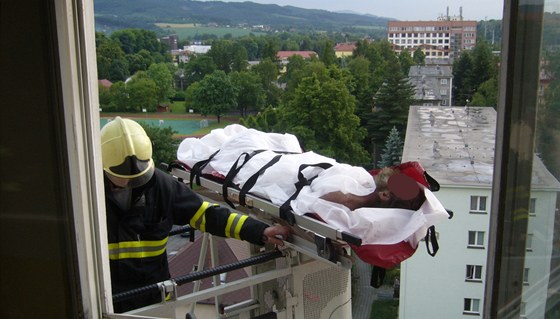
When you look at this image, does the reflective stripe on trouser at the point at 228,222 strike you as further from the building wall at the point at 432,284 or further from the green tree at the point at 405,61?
the building wall at the point at 432,284

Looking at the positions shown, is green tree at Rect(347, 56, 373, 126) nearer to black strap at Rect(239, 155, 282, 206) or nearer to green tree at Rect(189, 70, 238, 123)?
green tree at Rect(189, 70, 238, 123)

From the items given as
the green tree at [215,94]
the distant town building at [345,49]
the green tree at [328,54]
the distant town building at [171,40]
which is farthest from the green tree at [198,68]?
the distant town building at [345,49]

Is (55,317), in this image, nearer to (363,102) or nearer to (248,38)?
(363,102)

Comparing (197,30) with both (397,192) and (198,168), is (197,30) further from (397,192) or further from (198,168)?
(397,192)

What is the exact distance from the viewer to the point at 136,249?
2211 millimetres

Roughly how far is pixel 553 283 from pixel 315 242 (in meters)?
1.21

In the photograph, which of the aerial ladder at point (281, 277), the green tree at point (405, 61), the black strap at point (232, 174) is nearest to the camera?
the aerial ladder at point (281, 277)

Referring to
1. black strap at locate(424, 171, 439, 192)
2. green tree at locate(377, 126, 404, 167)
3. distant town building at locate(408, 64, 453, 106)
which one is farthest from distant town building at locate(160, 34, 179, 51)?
black strap at locate(424, 171, 439, 192)

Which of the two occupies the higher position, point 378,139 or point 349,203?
point 349,203

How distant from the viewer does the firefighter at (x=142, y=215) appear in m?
2.11

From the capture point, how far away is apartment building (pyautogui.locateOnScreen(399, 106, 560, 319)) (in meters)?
0.94

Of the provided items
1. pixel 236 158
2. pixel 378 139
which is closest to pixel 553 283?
pixel 236 158

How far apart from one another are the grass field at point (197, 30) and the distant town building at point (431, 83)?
17.6ft

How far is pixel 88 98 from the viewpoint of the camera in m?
1.28
